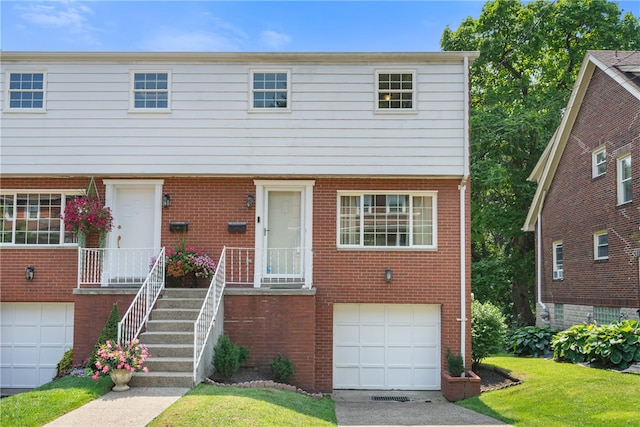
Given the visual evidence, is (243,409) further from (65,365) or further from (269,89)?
(269,89)

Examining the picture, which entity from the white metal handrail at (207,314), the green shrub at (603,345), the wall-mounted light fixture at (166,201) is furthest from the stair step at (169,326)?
the green shrub at (603,345)

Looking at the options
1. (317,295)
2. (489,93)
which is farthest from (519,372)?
(489,93)

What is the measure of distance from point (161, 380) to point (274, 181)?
16.6 ft

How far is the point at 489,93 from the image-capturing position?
96.6 feet

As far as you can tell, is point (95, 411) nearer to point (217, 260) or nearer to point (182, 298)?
point (182, 298)

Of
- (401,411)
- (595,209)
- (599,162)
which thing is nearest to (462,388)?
(401,411)

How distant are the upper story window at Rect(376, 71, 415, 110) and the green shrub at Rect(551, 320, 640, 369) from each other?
21.9 feet

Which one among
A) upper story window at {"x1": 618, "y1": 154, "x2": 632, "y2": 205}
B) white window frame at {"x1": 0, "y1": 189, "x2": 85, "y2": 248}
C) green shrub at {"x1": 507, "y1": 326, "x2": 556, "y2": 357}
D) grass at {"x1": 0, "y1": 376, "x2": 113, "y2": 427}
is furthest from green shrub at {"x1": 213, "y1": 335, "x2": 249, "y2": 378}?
upper story window at {"x1": 618, "y1": 154, "x2": 632, "y2": 205}

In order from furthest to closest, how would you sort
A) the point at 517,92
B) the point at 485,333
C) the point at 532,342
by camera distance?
the point at 517,92 < the point at 532,342 < the point at 485,333

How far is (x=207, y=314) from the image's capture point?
38.4 ft

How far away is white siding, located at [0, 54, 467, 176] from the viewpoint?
44.8ft

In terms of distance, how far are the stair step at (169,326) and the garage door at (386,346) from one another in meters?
3.40

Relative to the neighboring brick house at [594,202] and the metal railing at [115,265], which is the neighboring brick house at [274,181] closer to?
the metal railing at [115,265]

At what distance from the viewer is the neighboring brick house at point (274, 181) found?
13.6m
